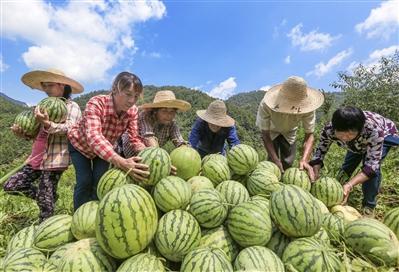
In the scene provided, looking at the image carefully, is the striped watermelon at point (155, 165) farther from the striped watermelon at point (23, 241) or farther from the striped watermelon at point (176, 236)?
the striped watermelon at point (23, 241)

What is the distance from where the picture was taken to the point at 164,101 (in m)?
4.93

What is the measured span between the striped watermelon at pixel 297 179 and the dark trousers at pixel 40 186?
2.79m

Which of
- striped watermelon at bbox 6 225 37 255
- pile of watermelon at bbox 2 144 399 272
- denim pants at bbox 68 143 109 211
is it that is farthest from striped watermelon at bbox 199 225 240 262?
denim pants at bbox 68 143 109 211

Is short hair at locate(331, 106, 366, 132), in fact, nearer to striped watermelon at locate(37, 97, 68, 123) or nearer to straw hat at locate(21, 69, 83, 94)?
striped watermelon at locate(37, 97, 68, 123)

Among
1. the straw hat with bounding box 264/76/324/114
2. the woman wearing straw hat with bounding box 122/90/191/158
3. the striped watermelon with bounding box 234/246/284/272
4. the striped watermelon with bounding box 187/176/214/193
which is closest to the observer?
the striped watermelon with bounding box 234/246/284/272

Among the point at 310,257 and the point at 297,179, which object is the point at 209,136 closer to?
the point at 297,179

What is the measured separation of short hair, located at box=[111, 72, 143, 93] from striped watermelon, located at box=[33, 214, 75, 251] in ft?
4.58

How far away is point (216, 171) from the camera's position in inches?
129

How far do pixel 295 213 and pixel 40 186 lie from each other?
3254mm

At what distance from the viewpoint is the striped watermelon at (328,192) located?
3.33m

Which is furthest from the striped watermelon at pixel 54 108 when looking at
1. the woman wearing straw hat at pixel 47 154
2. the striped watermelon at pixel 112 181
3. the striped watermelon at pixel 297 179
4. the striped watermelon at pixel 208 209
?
the striped watermelon at pixel 297 179

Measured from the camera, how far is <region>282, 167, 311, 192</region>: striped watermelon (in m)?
3.32

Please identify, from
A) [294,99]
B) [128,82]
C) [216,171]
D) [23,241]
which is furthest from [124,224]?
[294,99]

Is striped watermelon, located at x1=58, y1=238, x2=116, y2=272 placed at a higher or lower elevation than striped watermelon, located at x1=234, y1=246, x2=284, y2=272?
lower
